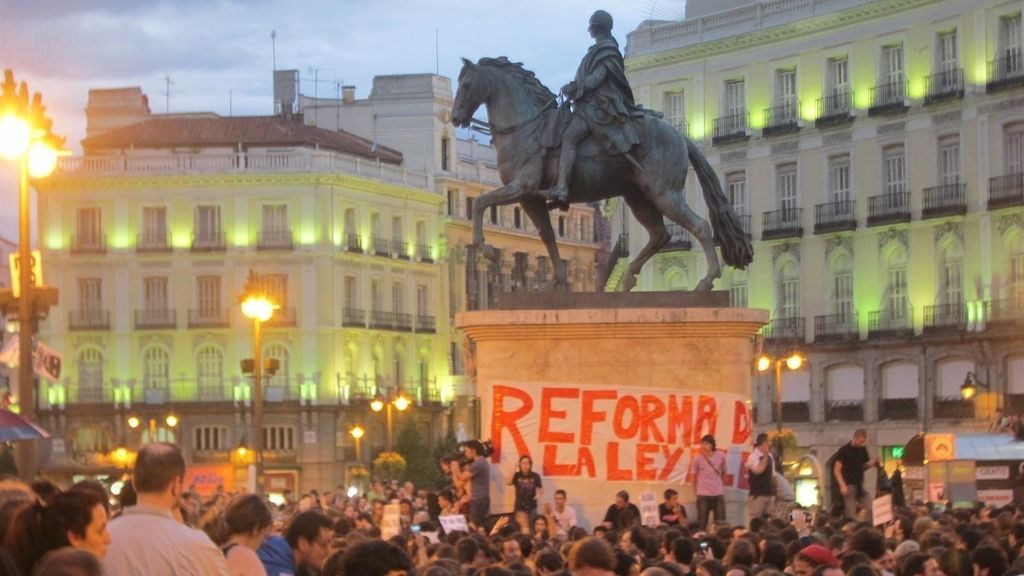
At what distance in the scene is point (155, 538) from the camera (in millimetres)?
9297

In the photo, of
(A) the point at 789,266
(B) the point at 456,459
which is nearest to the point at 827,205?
(A) the point at 789,266

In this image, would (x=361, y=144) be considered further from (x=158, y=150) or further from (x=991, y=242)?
(x=991, y=242)

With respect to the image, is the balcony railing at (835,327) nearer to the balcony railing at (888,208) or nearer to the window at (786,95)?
the balcony railing at (888,208)

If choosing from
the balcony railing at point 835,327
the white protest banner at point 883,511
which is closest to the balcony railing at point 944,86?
the balcony railing at point 835,327

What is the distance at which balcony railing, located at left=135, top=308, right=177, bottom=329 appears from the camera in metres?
95.2

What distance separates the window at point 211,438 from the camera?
94500mm

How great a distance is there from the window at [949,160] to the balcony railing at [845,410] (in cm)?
708

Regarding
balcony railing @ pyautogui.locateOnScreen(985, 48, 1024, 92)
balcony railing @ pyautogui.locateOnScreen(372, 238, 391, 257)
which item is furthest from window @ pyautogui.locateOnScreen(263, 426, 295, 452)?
balcony railing @ pyautogui.locateOnScreen(985, 48, 1024, 92)

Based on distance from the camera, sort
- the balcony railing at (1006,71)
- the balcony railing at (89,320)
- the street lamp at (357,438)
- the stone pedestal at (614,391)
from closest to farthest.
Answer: the stone pedestal at (614,391), the balcony railing at (1006,71), the street lamp at (357,438), the balcony railing at (89,320)

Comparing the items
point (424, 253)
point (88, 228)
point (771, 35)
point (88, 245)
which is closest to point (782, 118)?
point (771, 35)

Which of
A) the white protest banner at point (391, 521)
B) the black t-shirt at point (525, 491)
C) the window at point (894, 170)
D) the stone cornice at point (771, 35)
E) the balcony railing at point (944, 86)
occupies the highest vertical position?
the stone cornice at point (771, 35)

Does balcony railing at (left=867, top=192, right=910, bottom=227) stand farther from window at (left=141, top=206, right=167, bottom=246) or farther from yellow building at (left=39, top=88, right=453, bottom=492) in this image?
window at (left=141, top=206, right=167, bottom=246)

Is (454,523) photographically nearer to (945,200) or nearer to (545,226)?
(545,226)

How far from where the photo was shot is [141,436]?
9425 cm
